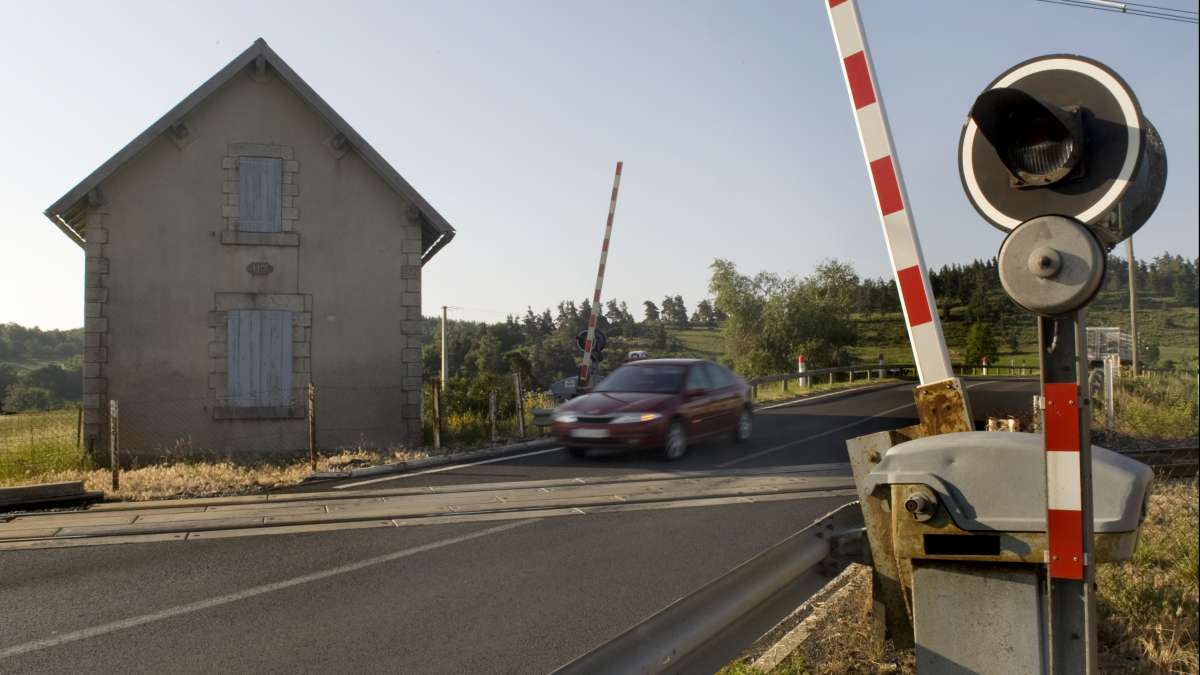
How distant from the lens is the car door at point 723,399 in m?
5.76

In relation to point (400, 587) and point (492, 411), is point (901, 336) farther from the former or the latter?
point (492, 411)

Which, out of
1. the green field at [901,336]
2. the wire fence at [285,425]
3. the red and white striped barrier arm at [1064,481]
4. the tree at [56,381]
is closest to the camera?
the red and white striped barrier arm at [1064,481]

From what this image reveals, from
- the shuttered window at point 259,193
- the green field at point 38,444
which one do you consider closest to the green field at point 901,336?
the green field at point 38,444

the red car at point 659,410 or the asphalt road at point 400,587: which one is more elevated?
the red car at point 659,410

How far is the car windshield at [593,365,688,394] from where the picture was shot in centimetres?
660

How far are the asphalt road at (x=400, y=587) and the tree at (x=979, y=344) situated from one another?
Result: 0.11 metres

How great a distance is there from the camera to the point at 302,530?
8.27 m

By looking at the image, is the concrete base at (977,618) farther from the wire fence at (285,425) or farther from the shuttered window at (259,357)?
the shuttered window at (259,357)

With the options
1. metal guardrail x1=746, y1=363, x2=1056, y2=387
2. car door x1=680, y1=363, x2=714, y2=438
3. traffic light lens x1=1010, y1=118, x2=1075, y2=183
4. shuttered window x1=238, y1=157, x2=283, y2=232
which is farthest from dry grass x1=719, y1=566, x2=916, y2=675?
shuttered window x1=238, y1=157, x2=283, y2=232

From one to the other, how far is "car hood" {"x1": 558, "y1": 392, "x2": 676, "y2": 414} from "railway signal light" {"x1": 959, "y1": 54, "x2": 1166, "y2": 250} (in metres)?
3.94

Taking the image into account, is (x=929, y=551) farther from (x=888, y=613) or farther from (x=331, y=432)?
(x=331, y=432)

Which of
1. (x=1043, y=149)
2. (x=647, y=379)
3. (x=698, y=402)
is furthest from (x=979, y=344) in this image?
(x=647, y=379)

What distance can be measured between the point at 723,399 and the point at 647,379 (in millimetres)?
721

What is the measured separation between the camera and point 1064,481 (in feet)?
8.92
